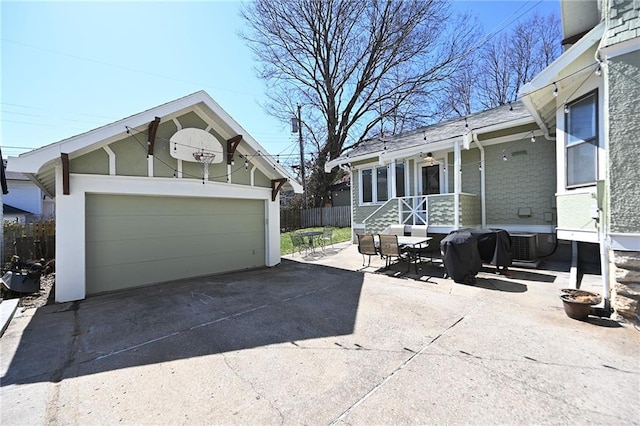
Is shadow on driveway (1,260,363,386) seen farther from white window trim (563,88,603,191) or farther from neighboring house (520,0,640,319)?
white window trim (563,88,603,191)

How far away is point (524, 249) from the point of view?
8000 millimetres

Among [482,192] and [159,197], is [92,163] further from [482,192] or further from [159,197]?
[482,192]

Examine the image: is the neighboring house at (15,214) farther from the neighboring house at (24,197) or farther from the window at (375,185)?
the window at (375,185)

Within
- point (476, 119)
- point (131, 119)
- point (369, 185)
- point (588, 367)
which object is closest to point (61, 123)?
point (131, 119)

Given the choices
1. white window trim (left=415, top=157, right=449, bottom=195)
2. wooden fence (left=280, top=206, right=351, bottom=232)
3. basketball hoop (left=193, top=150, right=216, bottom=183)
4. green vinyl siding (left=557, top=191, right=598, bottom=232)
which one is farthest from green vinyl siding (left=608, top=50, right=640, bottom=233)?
wooden fence (left=280, top=206, right=351, bottom=232)

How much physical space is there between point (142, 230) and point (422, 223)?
8.53 meters

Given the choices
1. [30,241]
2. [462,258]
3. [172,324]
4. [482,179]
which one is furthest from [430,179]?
[30,241]

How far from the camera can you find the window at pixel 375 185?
1258 centimetres

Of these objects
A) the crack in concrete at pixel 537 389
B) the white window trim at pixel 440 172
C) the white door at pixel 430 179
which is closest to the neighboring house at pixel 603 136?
the crack in concrete at pixel 537 389

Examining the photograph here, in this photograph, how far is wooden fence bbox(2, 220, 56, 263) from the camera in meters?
9.08

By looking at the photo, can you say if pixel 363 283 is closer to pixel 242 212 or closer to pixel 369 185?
pixel 242 212

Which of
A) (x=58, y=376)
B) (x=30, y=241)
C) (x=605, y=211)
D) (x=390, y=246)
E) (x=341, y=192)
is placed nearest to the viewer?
(x=58, y=376)

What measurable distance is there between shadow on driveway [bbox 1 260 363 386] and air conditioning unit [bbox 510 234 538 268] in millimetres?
4958

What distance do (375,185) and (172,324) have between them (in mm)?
10096
